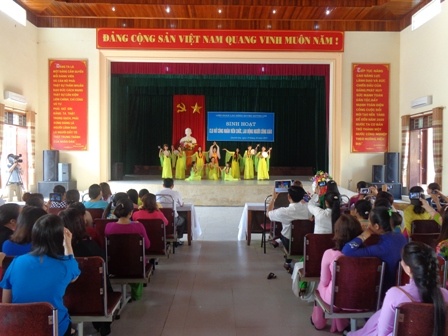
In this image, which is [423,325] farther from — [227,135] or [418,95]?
[227,135]

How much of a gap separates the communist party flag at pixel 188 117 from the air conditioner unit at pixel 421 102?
704 cm

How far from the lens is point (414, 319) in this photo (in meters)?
1.63

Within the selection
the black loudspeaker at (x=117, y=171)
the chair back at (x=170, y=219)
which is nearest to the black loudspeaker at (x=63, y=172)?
the black loudspeaker at (x=117, y=171)

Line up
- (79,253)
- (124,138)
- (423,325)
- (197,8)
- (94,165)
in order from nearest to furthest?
(423,325) < (79,253) < (197,8) < (94,165) < (124,138)

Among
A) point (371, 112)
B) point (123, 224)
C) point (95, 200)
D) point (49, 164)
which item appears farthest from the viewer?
point (371, 112)

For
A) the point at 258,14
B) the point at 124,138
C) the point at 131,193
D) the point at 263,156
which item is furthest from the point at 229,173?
the point at 131,193

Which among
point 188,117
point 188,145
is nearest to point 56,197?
point 188,145

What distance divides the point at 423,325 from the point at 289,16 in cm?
960

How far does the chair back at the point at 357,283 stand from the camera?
7.84 feet

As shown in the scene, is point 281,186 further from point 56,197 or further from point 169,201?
point 56,197

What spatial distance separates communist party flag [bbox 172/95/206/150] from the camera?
14.3m

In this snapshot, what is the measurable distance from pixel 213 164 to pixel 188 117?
2.47 meters

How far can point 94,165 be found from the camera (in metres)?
10.6

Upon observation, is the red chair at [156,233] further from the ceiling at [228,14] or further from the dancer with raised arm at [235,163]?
the dancer with raised arm at [235,163]
